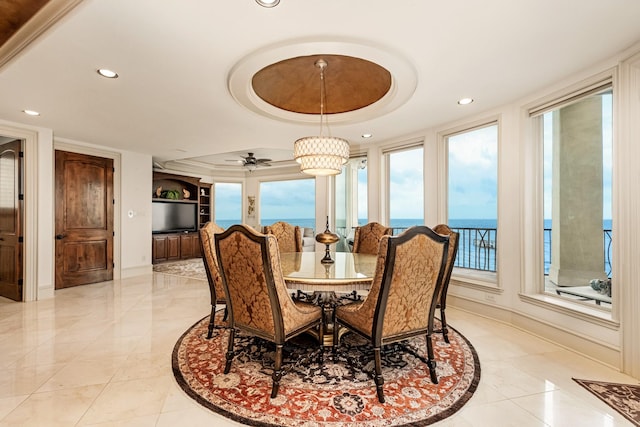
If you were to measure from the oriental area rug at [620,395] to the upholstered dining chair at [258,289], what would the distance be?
197 cm

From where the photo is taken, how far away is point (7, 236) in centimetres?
433

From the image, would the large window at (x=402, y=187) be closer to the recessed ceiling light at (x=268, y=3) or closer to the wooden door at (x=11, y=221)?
the recessed ceiling light at (x=268, y=3)

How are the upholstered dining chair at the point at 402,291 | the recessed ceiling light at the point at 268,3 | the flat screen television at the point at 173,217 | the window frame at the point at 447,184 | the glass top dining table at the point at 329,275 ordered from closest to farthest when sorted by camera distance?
the recessed ceiling light at the point at 268,3 → the upholstered dining chair at the point at 402,291 → the glass top dining table at the point at 329,275 → the window frame at the point at 447,184 → the flat screen television at the point at 173,217

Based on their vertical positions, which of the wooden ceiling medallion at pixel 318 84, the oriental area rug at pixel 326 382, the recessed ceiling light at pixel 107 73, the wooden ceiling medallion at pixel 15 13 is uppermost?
the wooden ceiling medallion at pixel 15 13

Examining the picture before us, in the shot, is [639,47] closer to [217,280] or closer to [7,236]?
[217,280]

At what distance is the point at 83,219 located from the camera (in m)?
5.06

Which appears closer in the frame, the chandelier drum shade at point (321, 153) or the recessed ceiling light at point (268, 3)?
the recessed ceiling light at point (268, 3)

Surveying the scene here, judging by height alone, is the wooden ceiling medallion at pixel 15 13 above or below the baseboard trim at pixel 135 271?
above

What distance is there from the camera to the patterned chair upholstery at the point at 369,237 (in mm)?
3867

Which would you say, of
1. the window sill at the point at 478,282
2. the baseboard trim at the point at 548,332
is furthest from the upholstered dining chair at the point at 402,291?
the window sill at the point at 478,282

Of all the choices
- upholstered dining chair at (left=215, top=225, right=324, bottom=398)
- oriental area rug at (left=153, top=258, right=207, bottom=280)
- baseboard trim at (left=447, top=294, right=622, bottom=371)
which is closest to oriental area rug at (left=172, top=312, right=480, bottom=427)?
upholstered dining chair at (left=215, top=225, right=324, bottom=398)

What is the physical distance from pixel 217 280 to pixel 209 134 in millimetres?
2484

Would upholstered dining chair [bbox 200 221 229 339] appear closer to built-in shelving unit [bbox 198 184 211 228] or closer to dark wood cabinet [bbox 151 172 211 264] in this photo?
dark wood cabinet [bbox 151 172 211 264]

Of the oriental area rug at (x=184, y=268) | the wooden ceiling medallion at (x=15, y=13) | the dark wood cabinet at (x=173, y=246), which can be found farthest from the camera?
the dark wood cabinet at (x=173, y=246)
